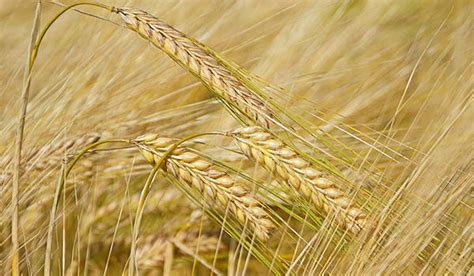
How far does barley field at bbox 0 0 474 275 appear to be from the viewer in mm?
1001

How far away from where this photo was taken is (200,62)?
1100mm

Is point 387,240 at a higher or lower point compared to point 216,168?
lower

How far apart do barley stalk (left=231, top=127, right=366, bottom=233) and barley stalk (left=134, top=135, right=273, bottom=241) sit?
48 millimetres

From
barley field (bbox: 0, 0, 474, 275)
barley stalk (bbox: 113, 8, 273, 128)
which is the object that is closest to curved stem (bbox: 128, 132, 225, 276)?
barley field (bbox: 0, 0, 474, 275)

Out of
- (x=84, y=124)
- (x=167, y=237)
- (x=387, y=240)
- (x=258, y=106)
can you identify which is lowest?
(x=387, y=240)

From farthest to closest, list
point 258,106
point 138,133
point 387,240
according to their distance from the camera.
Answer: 1. point 138,133
2. point 258,106
3. point 387,240

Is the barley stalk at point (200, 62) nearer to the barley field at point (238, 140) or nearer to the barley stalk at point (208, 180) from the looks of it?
the barley field at point (238, 140)

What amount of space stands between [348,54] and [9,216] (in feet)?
2.48

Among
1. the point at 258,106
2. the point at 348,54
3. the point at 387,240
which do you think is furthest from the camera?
the point at 348,54

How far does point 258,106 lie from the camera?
42.2 inches

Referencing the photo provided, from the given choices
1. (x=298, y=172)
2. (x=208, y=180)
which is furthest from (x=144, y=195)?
(x=298, y=172)

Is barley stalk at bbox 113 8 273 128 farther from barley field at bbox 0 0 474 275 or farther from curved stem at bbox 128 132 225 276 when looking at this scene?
curved stem at bbox 128 132 225 276

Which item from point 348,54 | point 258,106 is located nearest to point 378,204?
point 258,106

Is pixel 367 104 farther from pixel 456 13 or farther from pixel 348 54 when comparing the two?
pixel 456 13
